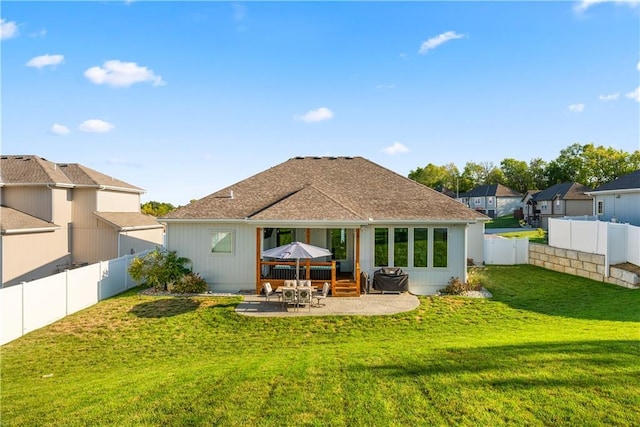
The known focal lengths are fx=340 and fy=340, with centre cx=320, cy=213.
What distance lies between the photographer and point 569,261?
58.9 feet

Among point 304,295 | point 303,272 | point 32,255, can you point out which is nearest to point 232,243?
point 303,272

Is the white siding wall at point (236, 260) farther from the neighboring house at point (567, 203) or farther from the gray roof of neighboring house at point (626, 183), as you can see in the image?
the neighboring house at point (567, 203)

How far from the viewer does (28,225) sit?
727 inches

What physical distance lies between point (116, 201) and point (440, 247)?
21623mm

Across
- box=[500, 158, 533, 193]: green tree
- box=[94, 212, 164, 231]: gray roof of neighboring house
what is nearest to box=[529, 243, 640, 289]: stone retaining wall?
box=[94, 212, 164, 231]: gray roof of neighboring house

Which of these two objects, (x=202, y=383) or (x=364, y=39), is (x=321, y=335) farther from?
(x=364, y=39)

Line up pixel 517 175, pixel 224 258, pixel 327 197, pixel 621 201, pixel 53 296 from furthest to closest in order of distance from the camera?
pixel 517 175, pixel 621 201, pixel 327 197, pixel 224 258, pixel 53 296

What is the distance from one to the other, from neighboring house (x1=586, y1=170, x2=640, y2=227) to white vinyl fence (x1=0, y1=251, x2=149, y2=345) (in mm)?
28505

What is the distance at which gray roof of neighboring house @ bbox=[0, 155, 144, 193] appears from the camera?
20.4 m

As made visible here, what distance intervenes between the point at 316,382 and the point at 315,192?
426 inches

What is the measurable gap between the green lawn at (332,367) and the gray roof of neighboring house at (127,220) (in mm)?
9863

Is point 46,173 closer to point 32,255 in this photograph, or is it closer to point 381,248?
point 32,255

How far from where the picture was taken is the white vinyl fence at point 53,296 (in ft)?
32.1

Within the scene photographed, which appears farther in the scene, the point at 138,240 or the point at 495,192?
the point at 495,192
